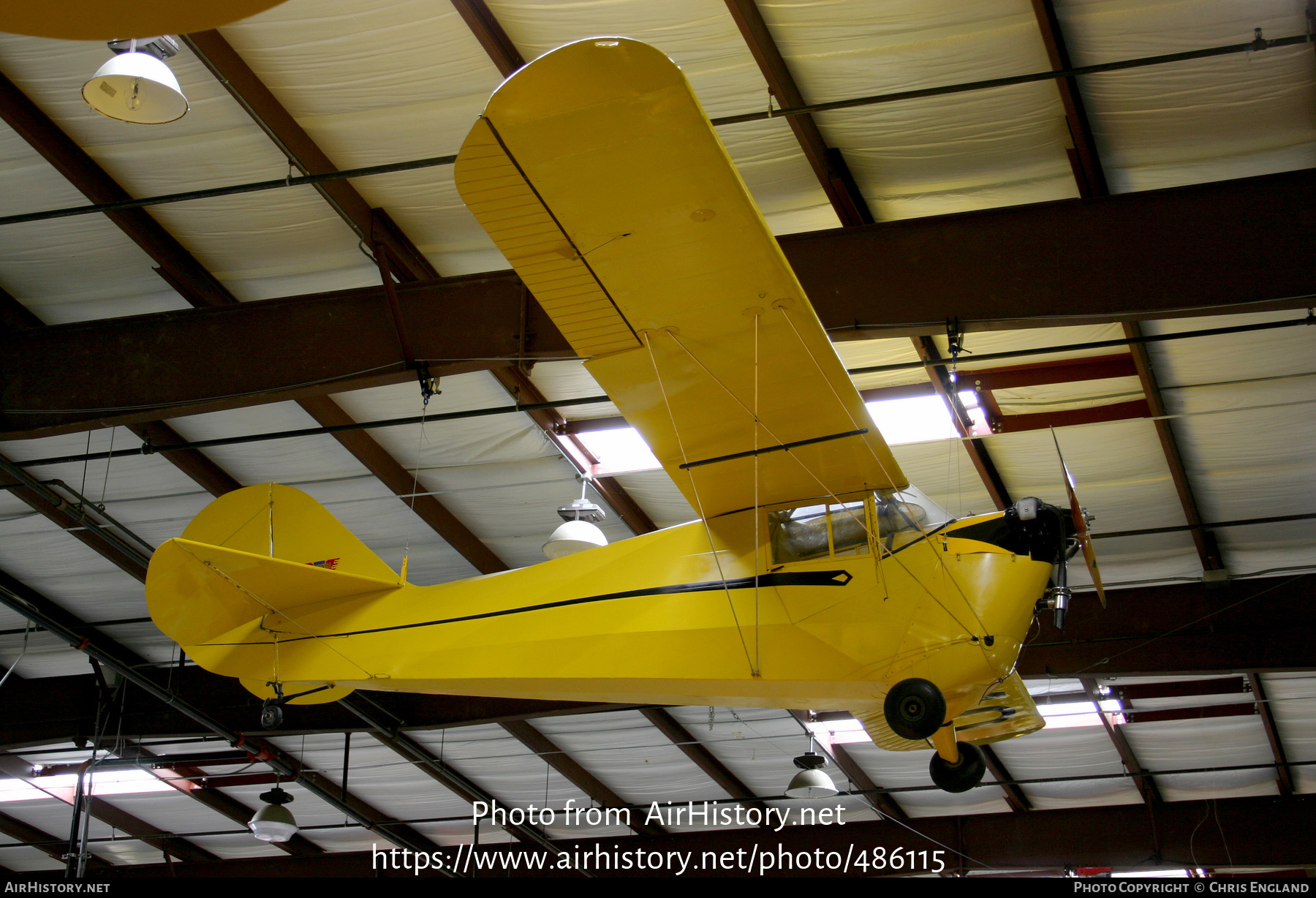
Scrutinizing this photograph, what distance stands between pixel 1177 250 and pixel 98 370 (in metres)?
8.63

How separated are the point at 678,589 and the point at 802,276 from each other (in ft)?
8.50

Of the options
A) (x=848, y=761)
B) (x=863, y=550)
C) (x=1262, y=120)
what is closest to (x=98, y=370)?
(x=863, y=550)

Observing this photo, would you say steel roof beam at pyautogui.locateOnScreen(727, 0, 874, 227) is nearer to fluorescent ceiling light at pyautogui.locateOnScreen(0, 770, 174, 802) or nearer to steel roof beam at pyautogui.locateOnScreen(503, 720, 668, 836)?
steel roof beam at pyautogui.locateOnScreen(503, 720, 668, 836)

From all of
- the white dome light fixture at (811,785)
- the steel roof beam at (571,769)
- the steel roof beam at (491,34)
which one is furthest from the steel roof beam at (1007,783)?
the steel roof beam at (491,34)

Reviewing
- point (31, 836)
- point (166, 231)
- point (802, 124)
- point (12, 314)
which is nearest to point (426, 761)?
point (12, 314)

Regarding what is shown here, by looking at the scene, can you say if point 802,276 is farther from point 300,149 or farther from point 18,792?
point 18,792

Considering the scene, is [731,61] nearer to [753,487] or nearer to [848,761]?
[753,487]

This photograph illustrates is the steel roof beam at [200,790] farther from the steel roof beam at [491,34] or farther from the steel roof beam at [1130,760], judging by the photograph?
the steel roof beam at [491,34]

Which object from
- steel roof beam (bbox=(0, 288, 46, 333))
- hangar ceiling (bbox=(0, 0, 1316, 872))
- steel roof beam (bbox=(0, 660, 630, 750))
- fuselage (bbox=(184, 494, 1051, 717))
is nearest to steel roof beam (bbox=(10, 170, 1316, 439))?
hangar ceiling (bbox=(0, 0, 1316, 872))

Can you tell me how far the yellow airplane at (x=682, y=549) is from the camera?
443 cm

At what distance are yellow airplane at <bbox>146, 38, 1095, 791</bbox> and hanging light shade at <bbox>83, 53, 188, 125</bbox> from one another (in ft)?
8.54

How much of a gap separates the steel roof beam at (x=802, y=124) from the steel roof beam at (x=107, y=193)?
5.46 m

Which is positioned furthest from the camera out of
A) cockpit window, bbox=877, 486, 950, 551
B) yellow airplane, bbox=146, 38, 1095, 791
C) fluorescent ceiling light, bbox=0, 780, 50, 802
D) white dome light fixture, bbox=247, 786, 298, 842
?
fluorescent ceiling light, bbox=0, 780, 50, 802

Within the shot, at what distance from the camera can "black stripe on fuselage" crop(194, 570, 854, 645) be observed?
19.4ft
